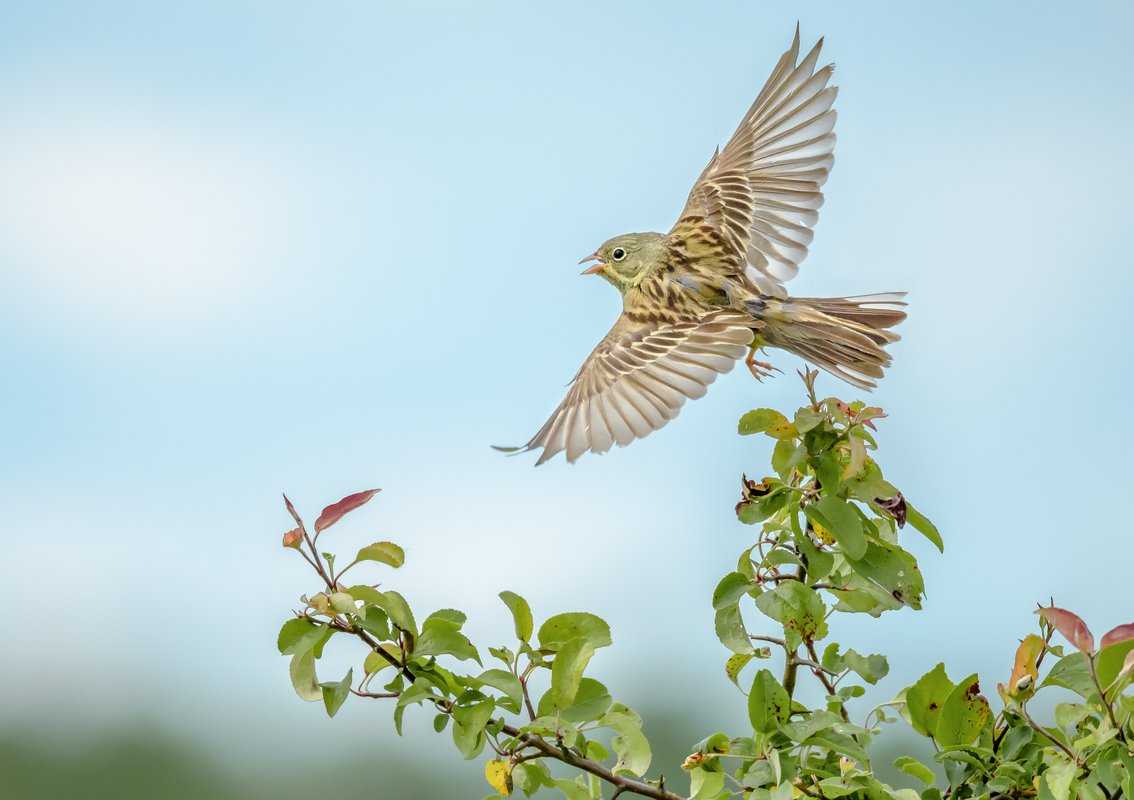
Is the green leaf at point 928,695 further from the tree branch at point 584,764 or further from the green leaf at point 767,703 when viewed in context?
the tree branch at point 584,764

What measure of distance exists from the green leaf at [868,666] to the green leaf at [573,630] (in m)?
0.55

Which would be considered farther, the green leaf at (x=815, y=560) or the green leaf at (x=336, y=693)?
the green leaf at (x=815, y=560)

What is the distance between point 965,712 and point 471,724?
913 millimetres

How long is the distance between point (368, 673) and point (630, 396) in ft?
5.69

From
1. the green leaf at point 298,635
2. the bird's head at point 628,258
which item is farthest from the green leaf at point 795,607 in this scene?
the bird's head at point 628,258

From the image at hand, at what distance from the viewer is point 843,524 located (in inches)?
86.5

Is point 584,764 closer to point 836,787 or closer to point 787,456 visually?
point 836,787

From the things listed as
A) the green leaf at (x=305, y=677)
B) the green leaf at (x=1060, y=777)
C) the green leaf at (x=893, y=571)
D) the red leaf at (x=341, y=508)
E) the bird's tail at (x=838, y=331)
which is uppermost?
the bird's tail at (x=838, y=331)

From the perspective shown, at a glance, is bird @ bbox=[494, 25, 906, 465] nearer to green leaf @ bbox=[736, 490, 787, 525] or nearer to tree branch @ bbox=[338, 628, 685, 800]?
green leaf @ bbox=[736, 490, 787, 525]

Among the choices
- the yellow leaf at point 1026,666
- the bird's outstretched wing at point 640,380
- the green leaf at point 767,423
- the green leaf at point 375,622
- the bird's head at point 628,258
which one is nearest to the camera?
the green leaf at point 375,622

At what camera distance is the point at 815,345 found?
377 centimetres

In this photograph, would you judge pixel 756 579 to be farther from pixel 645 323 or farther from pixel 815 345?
pixel 645 323

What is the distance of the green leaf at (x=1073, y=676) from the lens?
82.1 inches

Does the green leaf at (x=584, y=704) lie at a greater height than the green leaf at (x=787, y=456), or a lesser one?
lesser
